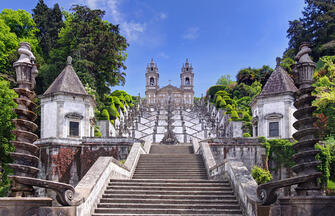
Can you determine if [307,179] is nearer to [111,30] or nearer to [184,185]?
[184,185]

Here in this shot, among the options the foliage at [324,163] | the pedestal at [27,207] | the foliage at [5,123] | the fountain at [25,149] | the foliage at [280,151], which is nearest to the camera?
the pedestal at [27,207]

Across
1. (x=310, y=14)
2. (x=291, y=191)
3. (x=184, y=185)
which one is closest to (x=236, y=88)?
(x=310, y=14)

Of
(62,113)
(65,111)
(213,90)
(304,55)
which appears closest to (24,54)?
(304,55)

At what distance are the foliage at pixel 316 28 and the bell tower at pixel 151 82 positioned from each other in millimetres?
48891

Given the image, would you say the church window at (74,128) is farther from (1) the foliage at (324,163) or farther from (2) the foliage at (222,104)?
(2) the foliage at (222,104)

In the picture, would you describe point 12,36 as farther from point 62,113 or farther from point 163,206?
point 163,206

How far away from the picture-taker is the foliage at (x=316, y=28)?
43572 millimetres

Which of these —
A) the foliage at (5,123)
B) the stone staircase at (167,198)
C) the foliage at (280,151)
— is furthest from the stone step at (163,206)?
the foliage at (5,123)

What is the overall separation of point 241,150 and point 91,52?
20.9 m

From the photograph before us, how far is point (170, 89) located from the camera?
91938 mm

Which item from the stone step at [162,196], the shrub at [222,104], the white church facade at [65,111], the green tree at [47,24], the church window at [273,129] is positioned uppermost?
the green tree at [47,24]

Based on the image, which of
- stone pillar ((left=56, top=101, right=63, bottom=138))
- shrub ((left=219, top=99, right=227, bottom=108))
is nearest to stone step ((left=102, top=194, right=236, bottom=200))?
stone pillar ((left=56, top=101, right=63, bottom=138))

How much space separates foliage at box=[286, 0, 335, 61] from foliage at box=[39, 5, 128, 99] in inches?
1079

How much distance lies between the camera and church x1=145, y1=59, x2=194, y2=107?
91.4m
